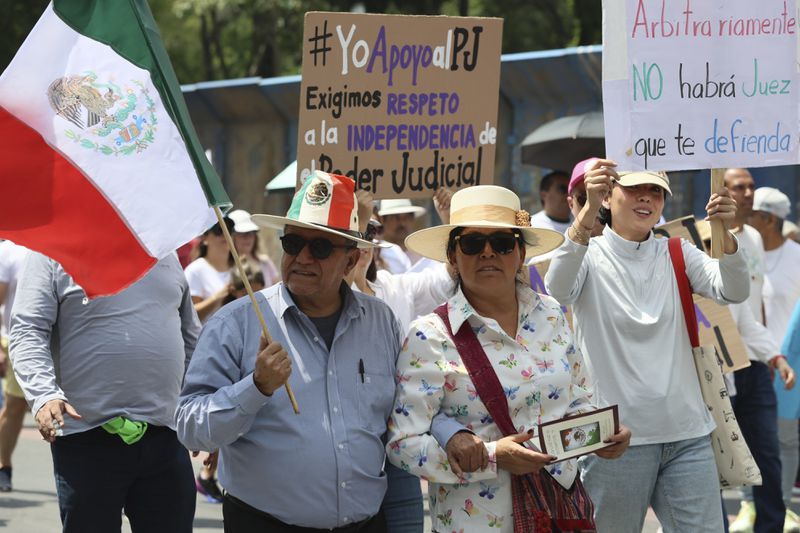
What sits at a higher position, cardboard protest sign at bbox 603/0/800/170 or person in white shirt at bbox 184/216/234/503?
cardboard protest sign at bbox 603/0/800/170

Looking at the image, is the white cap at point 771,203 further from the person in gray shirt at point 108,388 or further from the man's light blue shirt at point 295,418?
the man's light blue shirt at point 295,418

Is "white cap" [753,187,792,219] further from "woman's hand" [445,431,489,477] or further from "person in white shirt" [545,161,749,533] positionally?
"woman's hand" [445,431,489,477]

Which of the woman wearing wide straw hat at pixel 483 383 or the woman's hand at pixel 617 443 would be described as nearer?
the woman wearing wide straw hat at pixel 483 383

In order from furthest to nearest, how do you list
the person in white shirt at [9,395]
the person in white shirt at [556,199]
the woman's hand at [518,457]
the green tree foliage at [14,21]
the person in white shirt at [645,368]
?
the green tree foliage at [14,21] → the person in white shirt at [9,395] → the person in white shirt at [556,199] → the person in white shirt at [645,368] → the woman's hand at [518,457]

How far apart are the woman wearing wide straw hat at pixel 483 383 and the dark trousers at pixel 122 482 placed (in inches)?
62.1

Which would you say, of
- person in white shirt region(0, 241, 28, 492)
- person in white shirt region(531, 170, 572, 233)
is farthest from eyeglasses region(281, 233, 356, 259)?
person in white shirt region(0, 241, 28, 492)

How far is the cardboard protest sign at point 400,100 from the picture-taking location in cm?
640

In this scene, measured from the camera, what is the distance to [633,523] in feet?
19.0

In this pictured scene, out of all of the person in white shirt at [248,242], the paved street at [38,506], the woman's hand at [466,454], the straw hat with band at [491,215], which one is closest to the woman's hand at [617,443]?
the woman's hand at [466,454]

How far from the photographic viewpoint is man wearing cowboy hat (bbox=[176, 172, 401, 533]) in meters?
4.56

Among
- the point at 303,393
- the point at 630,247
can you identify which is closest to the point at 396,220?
the point at 630,247

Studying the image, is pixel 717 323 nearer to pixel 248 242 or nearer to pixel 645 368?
pixel 645 368

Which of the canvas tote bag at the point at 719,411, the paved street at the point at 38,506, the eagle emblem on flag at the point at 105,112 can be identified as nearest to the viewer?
the eagle emblem on flag at the point at 105,112

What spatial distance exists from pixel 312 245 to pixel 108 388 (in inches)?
60.2
